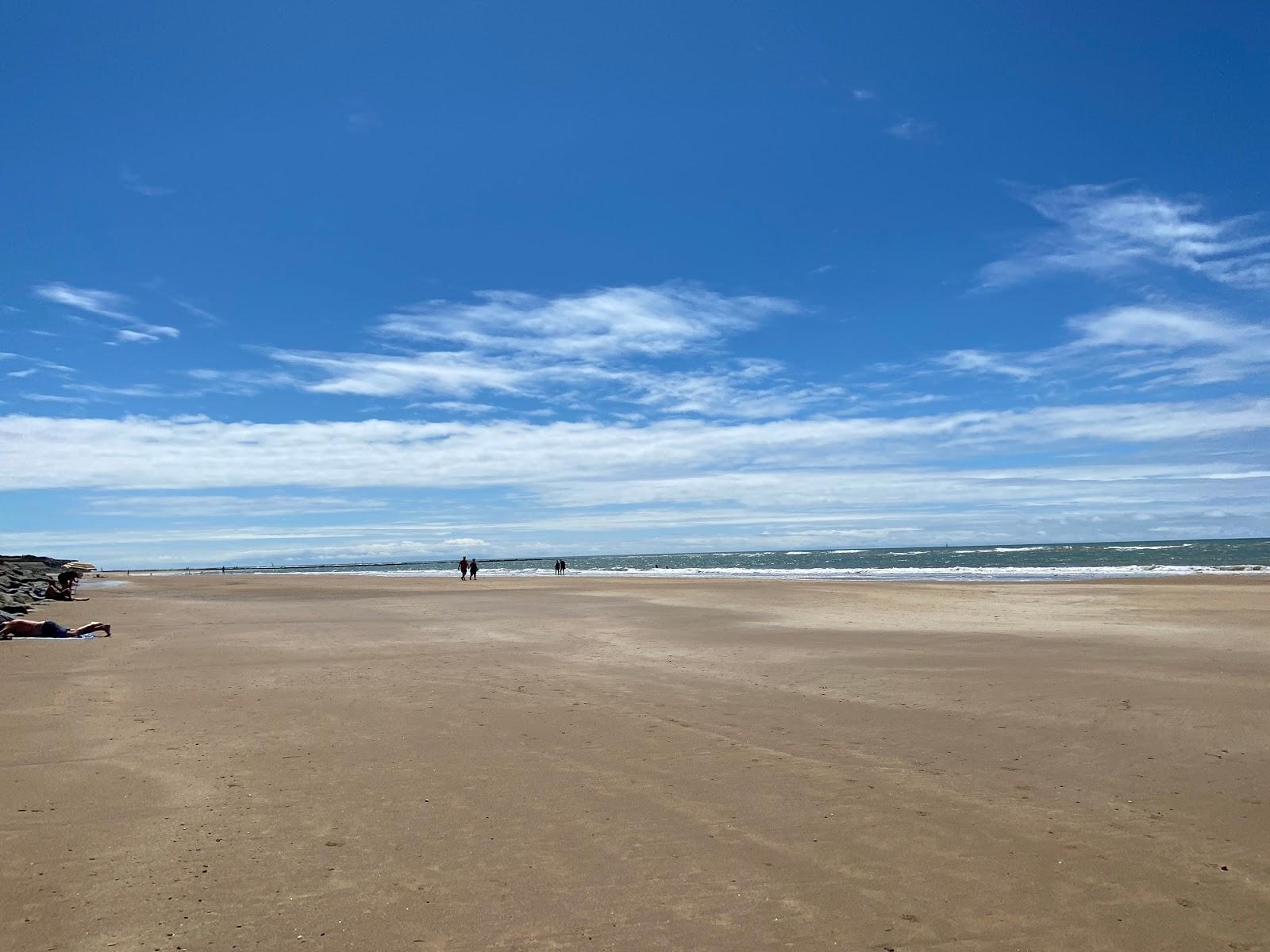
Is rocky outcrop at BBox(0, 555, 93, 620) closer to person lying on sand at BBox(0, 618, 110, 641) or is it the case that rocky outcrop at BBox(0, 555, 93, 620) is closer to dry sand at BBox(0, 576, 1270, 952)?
person lying on sand at BBox(0, 618, 110, 641)

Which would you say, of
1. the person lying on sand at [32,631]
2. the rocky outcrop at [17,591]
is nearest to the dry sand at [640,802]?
the person lying on sand at [32,631]

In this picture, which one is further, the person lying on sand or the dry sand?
the person lying on sand

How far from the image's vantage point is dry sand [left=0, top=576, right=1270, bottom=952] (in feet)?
15.3

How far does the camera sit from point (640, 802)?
6.70 m

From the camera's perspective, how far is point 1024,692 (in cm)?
1130

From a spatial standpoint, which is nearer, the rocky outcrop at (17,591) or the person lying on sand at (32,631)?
the person lying on sand at (32,631)

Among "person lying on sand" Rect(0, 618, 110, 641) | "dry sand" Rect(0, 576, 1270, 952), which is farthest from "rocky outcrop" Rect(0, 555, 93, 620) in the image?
"dry sand" Rect(0, 576, 1270, 952)

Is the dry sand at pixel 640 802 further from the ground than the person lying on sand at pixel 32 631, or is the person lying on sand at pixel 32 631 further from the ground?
the person lying on sand at pixel 32 631

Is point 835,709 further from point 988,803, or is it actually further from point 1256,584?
point 1256,584

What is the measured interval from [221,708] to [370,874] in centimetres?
630

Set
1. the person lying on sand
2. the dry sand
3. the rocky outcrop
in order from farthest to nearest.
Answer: the rocky outcrop < the person lying on sand < the dry sand

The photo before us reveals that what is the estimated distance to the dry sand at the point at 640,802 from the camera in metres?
4.67

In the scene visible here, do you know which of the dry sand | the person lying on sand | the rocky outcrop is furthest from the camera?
the rocky outcrop

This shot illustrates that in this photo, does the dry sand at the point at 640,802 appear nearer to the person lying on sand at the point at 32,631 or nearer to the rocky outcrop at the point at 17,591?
the person lying on sand at the point at 32,631
